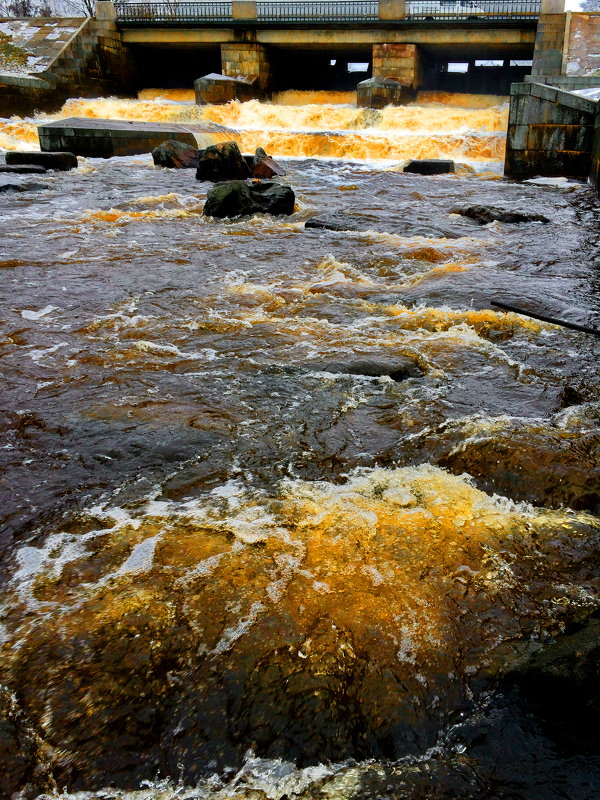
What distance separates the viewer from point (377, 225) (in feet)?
30.1

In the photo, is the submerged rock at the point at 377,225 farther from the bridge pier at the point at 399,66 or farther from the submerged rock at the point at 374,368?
the bridge pier at the point at 399,66

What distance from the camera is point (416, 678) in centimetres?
194

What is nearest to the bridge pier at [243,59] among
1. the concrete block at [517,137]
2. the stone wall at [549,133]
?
the concrete block at [517,137]

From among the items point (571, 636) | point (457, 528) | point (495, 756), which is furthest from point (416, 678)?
point (457, 528)

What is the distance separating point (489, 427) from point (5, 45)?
2855cm

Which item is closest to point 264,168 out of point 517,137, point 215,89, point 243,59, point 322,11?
point 517,137

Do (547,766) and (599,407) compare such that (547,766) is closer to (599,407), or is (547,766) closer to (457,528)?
(457,528)

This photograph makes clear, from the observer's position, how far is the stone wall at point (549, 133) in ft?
42.3

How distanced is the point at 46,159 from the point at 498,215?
10772 millimetres

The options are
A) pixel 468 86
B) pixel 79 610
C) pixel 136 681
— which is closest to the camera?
pixel 136 681

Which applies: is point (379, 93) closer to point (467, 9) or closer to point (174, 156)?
point (467, 9)

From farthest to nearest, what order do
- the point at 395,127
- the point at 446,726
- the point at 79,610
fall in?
the point at 395,127
the point at 79,610
the point at 446,726

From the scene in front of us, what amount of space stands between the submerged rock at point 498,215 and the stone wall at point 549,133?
4.58m

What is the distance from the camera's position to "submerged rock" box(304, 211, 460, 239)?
8570 mm
